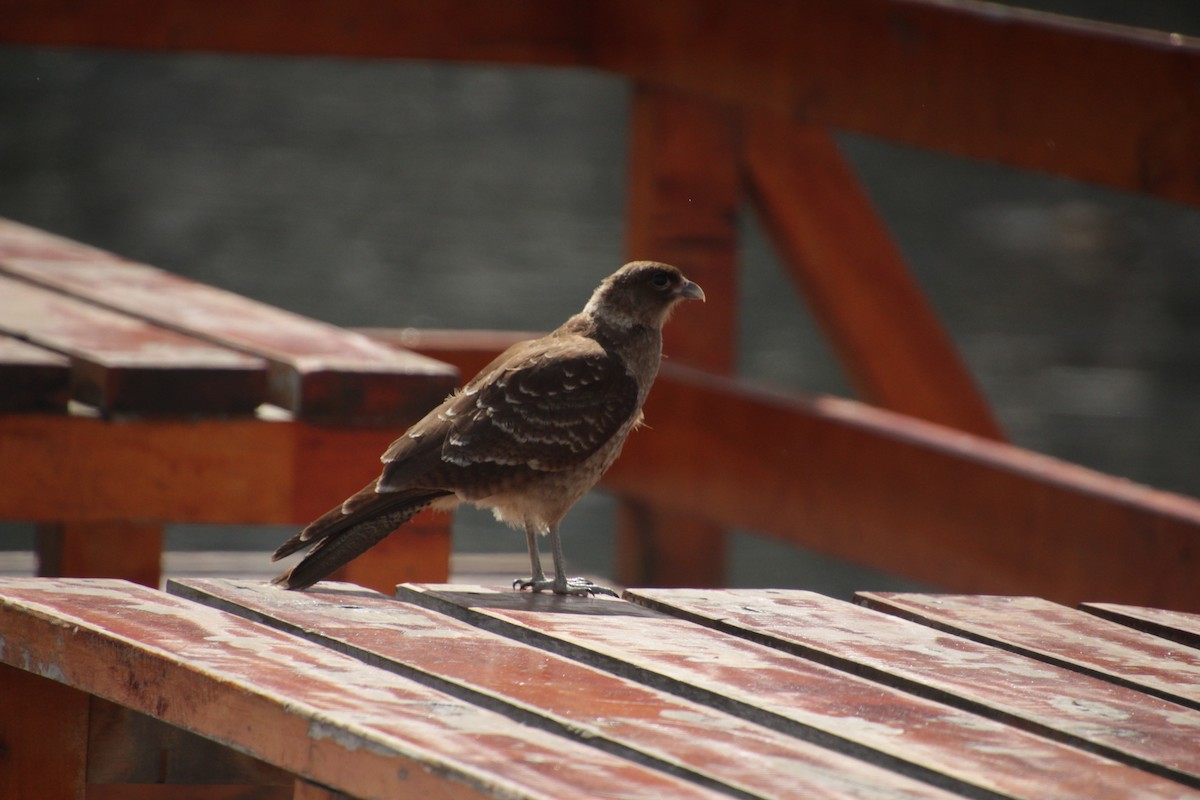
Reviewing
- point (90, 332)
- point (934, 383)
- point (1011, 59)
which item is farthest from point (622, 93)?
point (90, 332)

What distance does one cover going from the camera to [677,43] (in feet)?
18.0

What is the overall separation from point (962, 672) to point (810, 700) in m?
0.30

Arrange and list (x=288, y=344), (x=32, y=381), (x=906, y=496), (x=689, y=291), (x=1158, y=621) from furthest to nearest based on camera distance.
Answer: (x=906, y=496) < (x=689, y=291) < (x=288, y=344) < (x=32, y=381) < (x=1158, y=621)

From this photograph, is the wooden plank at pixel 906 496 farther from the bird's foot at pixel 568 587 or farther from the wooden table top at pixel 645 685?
the bird's foot at pixel 568 587

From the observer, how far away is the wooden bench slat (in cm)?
350

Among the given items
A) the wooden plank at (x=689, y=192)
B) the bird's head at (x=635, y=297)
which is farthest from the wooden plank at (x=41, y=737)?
the wooden plank at (x=689, y=192)

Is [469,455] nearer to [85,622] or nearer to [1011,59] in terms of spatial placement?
[85,622]

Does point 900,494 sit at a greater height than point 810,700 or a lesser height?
lesser

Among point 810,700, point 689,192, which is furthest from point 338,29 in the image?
point 810,700

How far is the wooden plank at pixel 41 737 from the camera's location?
2.55 meters

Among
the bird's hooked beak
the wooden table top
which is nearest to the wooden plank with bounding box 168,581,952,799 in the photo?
the wooden table top

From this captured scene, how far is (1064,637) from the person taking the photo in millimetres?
2684

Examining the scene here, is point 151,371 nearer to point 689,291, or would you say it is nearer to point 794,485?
point 689,291

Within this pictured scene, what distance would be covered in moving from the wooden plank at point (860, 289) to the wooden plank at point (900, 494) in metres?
0.14
